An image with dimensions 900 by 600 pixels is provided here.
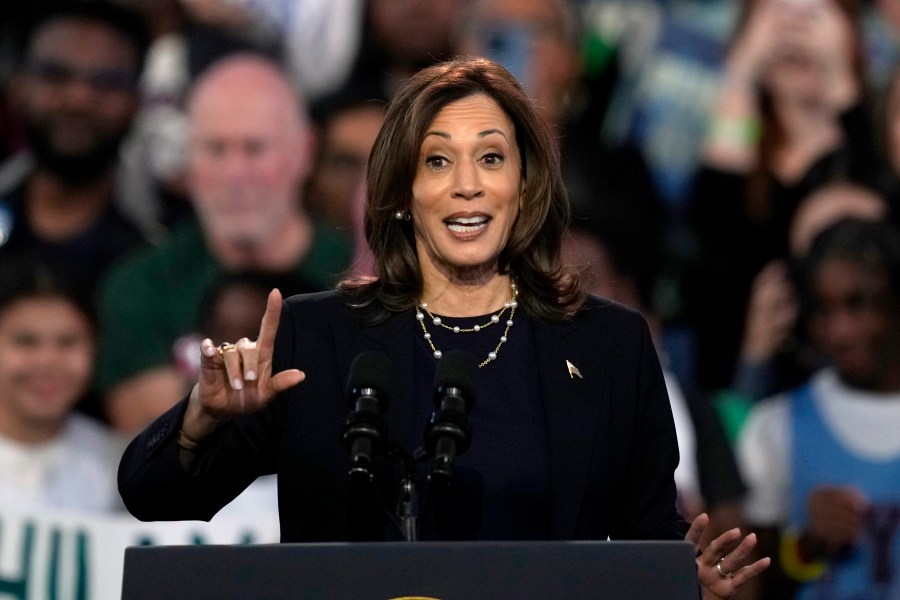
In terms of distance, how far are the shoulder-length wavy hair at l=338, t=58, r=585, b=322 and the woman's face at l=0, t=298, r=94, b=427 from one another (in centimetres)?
294

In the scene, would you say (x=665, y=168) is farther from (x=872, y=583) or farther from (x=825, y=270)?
(x=872, y=583)

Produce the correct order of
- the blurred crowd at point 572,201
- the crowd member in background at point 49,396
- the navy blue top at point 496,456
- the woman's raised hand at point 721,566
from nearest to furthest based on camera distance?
the woman's raised hand at point 721,566 → the navy blue top at point 496,456 → the crowd member in background at point 49,396 → the blurred crowd at point 572,201

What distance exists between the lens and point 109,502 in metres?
5.26

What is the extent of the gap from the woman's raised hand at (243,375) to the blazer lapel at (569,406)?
498 mm

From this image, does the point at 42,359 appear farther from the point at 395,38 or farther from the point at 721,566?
the point at 721,566

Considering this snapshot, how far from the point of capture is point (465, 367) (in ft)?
6.87

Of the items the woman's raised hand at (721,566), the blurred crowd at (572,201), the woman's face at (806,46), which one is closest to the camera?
the woman's raised hand at (721,566)

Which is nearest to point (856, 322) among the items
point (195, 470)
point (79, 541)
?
point (79, 541)

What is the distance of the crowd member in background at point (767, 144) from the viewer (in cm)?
573

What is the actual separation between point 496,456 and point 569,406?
15 cm

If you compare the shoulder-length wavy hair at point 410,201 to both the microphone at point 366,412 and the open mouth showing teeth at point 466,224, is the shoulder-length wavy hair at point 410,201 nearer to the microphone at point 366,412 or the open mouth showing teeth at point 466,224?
Answer: the open mouth showing teeth at point 466,224

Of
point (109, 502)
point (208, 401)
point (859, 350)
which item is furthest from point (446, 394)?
point (859, 350)

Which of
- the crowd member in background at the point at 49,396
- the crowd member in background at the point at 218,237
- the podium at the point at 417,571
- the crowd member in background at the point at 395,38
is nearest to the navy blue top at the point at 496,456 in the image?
the podium at the point at 417,571

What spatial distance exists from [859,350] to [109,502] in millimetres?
2829
